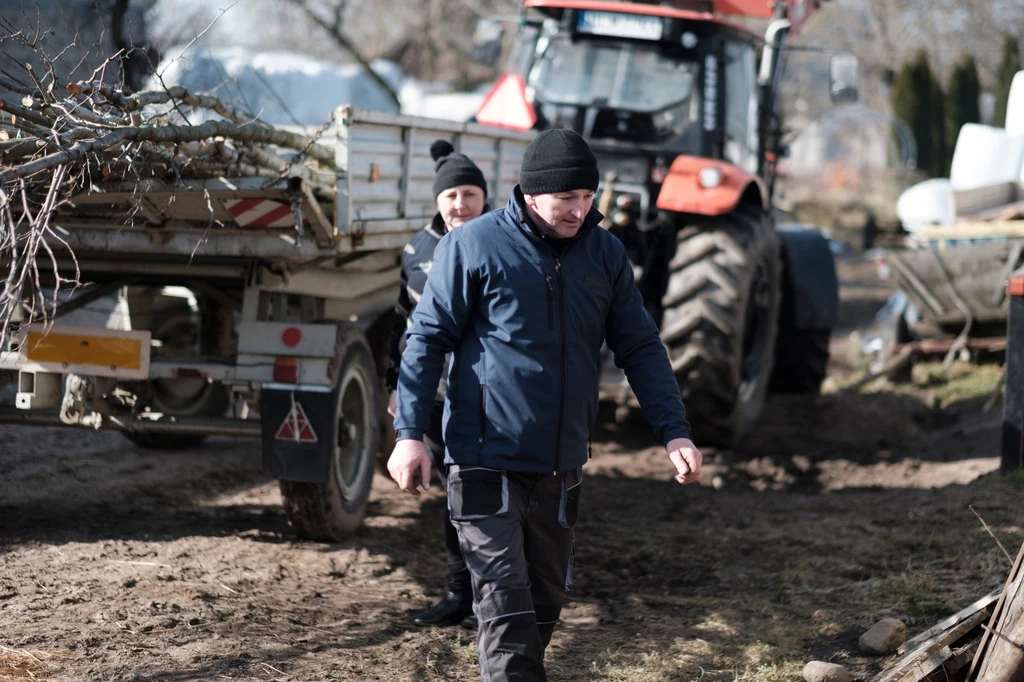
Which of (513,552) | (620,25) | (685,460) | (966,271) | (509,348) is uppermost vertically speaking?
(620,25)

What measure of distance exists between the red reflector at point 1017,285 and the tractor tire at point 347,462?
336cm

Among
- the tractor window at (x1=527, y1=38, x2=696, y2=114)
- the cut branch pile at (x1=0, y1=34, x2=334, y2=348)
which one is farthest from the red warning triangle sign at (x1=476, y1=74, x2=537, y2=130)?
the cut branch pile at (x1=0, y1=34, x2=334, y2=348)

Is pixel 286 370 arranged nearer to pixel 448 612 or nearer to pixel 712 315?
pixel 448 612

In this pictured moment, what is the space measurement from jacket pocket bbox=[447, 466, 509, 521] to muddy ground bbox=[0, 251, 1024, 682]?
0.89 meters

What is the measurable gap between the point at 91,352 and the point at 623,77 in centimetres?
429

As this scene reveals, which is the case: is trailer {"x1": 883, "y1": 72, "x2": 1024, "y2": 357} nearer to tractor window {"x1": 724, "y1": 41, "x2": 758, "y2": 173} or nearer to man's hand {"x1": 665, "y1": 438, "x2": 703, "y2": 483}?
tractor window {"x1": 724, "y1": 41, "x2": 758, "y2": 173}

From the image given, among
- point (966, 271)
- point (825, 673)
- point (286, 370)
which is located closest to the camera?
point (825, 673)

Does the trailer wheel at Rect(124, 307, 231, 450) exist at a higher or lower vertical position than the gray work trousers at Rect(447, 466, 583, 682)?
higher

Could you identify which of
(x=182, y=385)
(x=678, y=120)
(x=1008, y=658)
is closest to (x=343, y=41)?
(x=678, y=120)

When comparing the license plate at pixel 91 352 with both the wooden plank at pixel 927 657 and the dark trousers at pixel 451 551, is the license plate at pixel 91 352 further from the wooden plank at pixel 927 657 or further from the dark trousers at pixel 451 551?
the wooden plank at pixel 927 657

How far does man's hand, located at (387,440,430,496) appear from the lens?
125 inches

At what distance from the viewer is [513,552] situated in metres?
3.28

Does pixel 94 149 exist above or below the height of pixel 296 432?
above

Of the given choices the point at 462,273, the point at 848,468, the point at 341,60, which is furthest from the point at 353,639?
the point at 341,60
